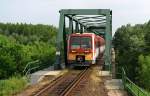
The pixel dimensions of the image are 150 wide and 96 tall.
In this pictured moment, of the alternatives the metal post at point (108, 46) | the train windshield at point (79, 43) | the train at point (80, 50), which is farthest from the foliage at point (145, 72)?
the train windshield at point (79, 43)

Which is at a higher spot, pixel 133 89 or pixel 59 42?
pixel 59 42

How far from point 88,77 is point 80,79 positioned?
4.52ft

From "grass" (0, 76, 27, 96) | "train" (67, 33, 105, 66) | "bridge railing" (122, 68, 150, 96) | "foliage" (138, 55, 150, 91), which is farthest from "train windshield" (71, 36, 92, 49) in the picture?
"bridge railing" (122, 68, 150, 96)

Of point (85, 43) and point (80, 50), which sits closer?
point (80, 50)

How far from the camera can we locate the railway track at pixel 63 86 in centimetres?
2031

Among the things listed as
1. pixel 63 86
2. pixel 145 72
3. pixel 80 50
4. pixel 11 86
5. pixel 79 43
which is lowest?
pixel 63 86

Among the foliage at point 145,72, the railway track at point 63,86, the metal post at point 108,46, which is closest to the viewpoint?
the railway track at point 63,86

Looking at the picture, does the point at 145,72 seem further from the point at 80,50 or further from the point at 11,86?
the point at 11,86

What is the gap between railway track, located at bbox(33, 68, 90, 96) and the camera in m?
20.3

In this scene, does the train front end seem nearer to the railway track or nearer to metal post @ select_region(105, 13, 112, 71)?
metal post @ select_region(105, 13, 112, 71)

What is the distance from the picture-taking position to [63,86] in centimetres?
2300

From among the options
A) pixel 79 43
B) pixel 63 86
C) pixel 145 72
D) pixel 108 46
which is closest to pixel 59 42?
pixel 79 43

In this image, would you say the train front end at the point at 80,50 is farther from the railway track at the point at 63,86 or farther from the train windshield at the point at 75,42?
the railway track at the point at 63,86

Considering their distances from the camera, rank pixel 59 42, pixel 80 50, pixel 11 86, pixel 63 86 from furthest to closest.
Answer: pixel 80 50 → pixel 59 42 → pixel 63 86 → pixel 11 86
